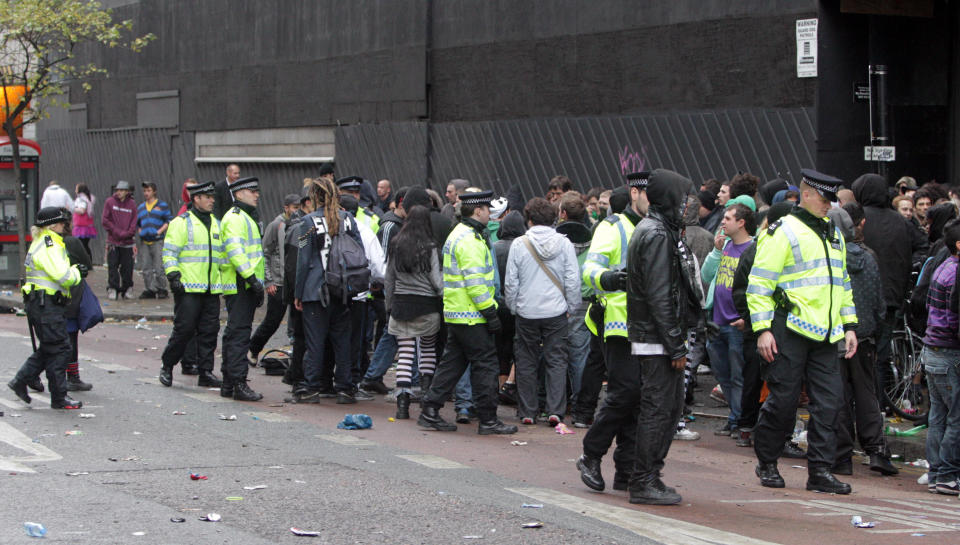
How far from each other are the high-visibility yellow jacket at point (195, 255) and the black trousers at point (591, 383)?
3739 mm

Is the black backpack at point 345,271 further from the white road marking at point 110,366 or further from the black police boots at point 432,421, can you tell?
the white road marking at point 110,366

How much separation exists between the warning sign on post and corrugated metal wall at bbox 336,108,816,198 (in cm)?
47

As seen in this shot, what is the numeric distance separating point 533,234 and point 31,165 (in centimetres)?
1540

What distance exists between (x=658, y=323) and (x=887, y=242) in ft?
12.5

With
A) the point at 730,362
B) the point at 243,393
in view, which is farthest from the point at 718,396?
the point at 243,393

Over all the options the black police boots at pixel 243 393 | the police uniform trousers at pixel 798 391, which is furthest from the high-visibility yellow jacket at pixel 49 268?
the police uniform trousers at pixel 798 391

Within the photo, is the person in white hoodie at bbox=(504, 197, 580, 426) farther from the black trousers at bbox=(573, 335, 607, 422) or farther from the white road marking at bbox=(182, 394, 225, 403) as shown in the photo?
the white road marking at bbox=(182, 394, 225, 403)

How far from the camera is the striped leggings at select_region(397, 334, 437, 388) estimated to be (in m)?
10.9

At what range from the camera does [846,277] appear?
8398 mm

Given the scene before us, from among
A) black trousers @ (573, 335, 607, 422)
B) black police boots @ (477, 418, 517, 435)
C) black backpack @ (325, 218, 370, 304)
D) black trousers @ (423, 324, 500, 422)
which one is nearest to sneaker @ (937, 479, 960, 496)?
black trousers @ (573, 335, 607, 422)

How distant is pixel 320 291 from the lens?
11172 millimetres

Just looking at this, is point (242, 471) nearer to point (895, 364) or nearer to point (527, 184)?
point (895, 364)

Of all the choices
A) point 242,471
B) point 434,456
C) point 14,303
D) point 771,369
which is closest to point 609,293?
point 771,369

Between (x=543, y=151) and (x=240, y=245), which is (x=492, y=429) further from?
(x=543, y=151)
